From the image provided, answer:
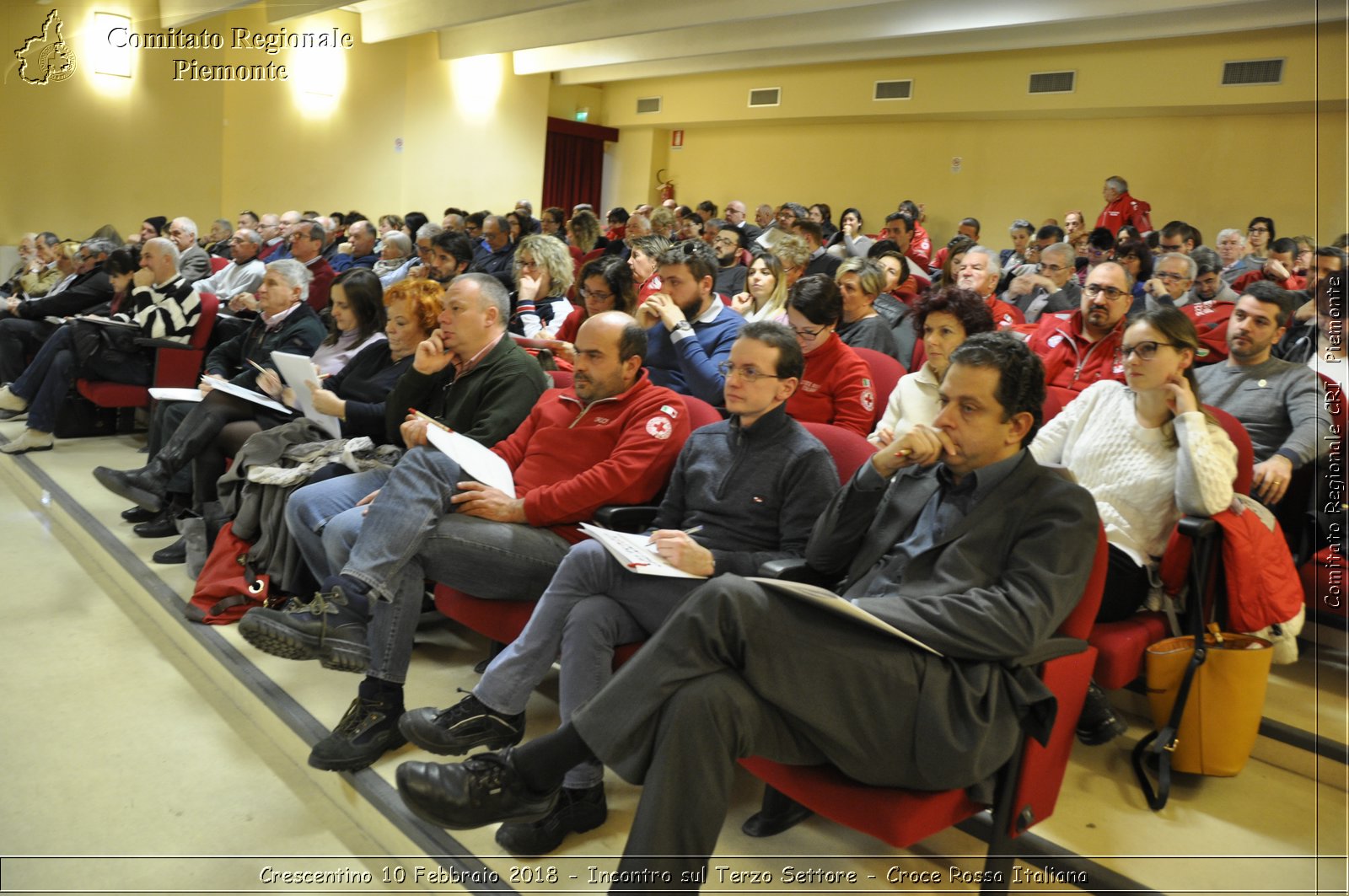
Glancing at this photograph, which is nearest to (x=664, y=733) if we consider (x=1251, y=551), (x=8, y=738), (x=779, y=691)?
(x=779, y=691)

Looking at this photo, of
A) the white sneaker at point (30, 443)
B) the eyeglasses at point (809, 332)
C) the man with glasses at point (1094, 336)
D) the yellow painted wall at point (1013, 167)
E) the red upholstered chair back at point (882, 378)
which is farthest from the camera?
the yellow painted wall at point (1013, 167)

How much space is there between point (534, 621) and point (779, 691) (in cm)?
67

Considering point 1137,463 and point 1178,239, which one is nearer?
point 1137,463

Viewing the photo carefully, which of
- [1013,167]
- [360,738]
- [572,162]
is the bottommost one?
[360,738]

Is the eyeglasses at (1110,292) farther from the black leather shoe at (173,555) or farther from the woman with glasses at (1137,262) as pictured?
the black leather shoe at (173,555)

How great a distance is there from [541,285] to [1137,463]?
3.04 metres

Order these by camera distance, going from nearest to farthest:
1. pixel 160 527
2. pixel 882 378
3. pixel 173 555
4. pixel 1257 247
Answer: pixel 882 378 < pixel 173 555 < pixel 160 527 < pixel 1257 247

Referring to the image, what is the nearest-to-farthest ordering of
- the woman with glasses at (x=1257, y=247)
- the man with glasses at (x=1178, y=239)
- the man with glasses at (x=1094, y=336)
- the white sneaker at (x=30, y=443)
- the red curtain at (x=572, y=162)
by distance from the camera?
the man with glasses at (x=1094, y=336) → the white sneaker at (x=30, y=443) → the man with glasses at (x=1178, y=239) → the woman with glasses at (x=1257, y=247) → the red curtain at (x=572, y=162)

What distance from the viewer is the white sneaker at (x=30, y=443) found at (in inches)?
183

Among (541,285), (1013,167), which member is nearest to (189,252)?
(541,285)

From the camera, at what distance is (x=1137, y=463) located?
2.29 m

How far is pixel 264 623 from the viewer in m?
2.17

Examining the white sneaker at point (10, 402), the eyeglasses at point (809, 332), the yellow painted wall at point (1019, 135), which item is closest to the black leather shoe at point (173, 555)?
the eyeglasses at point (809, 332)

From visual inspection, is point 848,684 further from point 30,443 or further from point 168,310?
point 30,443
